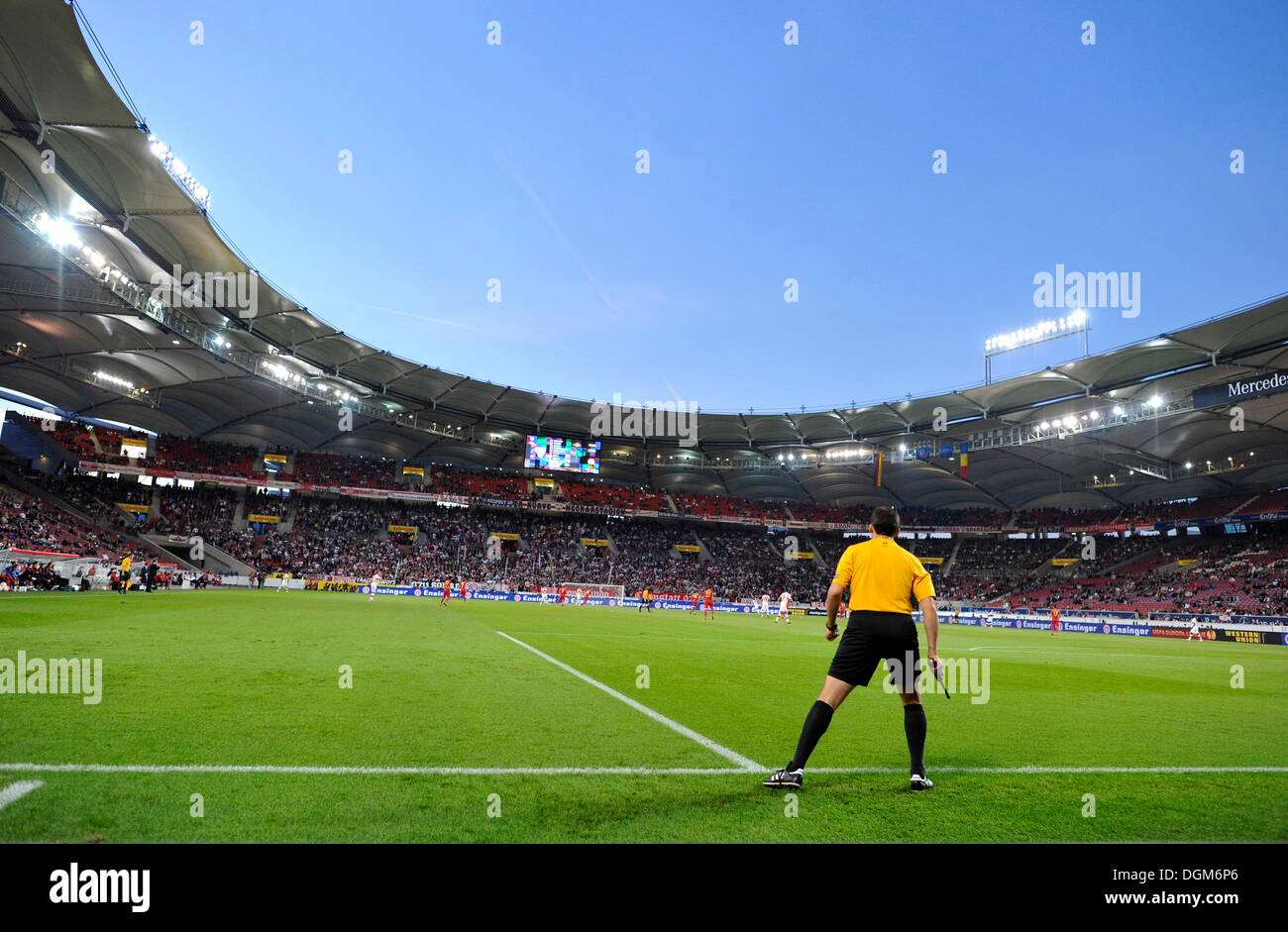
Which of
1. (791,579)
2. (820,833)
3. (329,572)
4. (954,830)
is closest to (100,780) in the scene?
(820,833)

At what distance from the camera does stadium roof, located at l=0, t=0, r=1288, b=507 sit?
22422 millimetres

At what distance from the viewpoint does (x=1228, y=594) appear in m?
43.9

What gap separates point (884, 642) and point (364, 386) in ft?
166

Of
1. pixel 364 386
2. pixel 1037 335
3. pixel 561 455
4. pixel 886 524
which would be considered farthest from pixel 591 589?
pixel 886 524

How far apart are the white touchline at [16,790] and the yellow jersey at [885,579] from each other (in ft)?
17.0

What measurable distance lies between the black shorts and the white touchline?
4.98m

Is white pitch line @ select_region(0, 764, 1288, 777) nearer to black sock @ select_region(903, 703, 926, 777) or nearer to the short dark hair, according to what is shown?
black sock @ select_region(903, 703, 926, 777)

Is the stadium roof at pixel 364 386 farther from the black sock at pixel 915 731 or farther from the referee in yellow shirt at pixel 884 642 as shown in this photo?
the black sock at pixel 915 731

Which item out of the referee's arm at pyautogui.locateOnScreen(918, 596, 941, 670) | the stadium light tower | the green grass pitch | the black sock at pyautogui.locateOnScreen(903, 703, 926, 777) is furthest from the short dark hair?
the stadium light tower

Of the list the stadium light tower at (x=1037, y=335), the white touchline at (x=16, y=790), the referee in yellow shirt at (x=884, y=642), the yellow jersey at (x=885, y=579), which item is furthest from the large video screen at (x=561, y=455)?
the white touchline at (x=16, y=790)

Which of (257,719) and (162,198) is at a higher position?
(162,198)

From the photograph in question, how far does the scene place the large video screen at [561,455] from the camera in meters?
62.0
